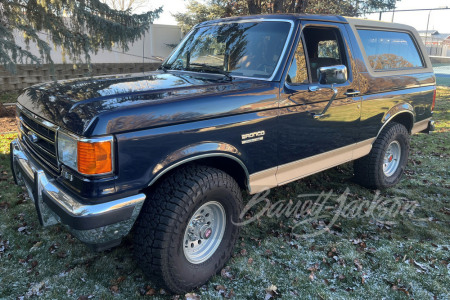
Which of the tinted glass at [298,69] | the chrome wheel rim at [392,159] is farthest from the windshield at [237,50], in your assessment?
the chrome wheel rim at [392,159]

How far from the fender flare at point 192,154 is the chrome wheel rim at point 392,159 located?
10.1ft

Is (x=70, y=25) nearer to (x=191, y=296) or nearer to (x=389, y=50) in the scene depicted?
(x=389, y=50)

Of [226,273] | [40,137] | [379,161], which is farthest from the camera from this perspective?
[379,161]

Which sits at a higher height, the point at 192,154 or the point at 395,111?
the point at 395,111

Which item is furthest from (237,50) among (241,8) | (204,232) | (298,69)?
(241,8)

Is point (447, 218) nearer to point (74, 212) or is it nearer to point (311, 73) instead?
point (311, 73)

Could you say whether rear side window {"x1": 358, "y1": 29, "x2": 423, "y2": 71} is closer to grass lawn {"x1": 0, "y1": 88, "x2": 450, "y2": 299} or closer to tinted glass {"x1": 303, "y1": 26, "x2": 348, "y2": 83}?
tinted glass {"x1": 303, "y1": 26, "x2": 348, "y2": 83}

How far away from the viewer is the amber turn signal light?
7.45 ft

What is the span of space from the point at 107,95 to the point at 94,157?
0.58m

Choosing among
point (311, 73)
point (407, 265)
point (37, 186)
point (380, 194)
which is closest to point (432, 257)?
point (407, 265)

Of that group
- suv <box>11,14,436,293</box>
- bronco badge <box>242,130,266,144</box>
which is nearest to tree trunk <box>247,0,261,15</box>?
suv <box>11,14,436,293</box>

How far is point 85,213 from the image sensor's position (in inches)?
90.6

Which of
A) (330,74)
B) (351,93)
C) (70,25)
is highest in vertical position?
(70,25)

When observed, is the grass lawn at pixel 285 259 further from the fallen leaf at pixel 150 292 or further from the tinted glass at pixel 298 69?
the tinted glass at pixel 298 69
